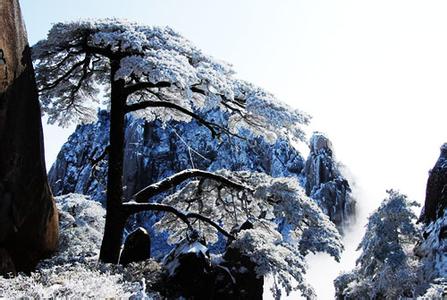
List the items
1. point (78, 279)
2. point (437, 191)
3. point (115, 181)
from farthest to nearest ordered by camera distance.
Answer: point (437, 191) → point (115, 181) → point (78, 279)

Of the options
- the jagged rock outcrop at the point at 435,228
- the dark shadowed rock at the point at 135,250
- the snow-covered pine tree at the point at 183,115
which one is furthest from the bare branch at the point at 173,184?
the jagged rock outcrop at the point at 435,228

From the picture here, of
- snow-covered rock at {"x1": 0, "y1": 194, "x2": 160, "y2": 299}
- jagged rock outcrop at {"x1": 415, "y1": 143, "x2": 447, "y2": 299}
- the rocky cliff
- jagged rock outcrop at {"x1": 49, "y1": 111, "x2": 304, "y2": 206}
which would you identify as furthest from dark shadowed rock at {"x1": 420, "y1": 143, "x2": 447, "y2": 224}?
jagged rock outcrop at {"x1": 49, "y1": 111, "x2": 304, "y2": 206}

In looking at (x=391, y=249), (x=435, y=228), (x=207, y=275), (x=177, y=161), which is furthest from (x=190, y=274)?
(x=177, y=161)

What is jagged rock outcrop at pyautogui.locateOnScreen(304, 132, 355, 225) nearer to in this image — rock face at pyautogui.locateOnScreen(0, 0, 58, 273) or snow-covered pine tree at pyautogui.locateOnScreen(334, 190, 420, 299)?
snow-covered pine tree at pyautogui.locateOnScreen(334, 190, 420, 299)

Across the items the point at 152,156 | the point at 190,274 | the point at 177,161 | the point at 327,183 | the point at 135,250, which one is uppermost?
the point at 177,161

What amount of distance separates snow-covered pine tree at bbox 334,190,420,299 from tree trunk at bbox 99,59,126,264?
8333mm

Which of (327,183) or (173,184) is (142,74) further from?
(327,183)

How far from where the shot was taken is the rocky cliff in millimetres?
65312

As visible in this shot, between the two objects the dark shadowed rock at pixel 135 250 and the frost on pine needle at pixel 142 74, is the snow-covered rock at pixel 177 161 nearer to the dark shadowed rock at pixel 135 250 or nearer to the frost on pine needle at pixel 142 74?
the frost on pine needle at pixel 142 74

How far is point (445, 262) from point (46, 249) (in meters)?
10.8

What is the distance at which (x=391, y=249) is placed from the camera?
47.6 ft

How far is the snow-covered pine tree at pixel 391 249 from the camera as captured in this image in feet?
46.3

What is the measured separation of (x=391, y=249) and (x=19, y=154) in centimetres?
1113

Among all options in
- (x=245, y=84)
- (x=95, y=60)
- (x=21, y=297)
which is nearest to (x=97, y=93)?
(x=95, y=60)
